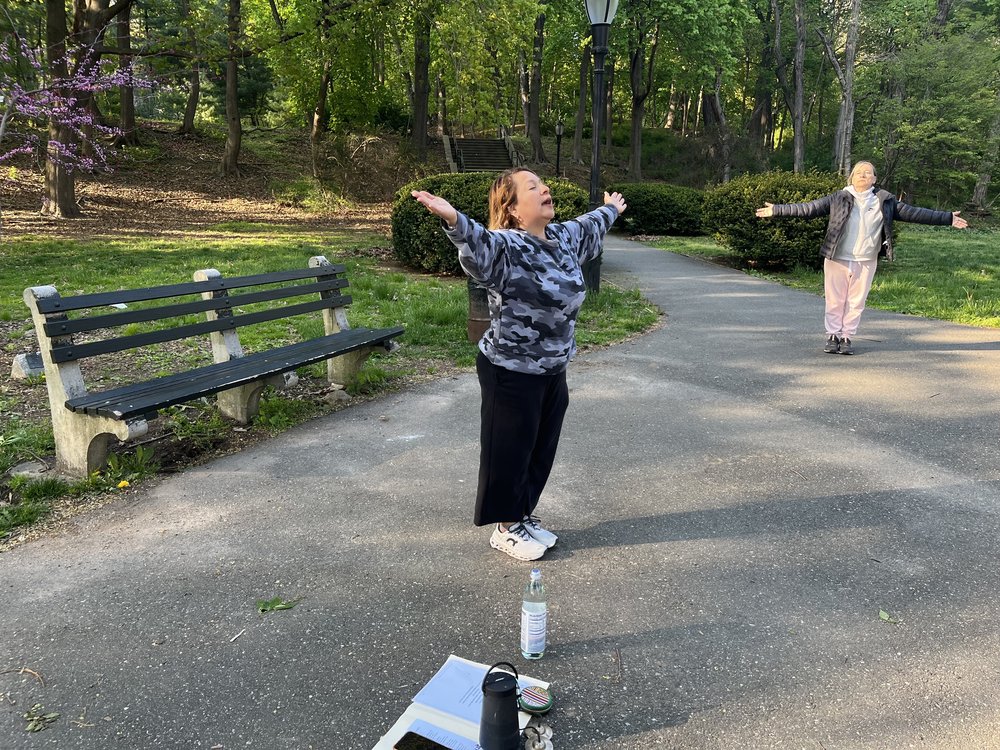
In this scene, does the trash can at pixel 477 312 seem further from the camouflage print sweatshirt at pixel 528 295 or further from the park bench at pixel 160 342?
the camouflage print sweatshirt at pixel 528 295

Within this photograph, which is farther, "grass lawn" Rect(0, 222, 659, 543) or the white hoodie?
the white hoodie

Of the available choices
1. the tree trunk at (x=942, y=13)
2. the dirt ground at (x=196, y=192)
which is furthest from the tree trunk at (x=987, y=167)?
the dirt ground at (x=196, y=192)

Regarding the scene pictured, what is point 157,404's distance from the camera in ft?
12.3

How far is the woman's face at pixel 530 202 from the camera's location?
2971 millimetres

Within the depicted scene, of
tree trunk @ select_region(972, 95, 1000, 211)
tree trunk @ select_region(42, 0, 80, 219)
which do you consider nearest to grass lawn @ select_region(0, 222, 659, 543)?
tree trunk @ select_region(42, 0, 80, 219)

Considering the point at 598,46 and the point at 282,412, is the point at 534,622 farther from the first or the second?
the point at 598,46

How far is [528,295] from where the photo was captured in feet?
9.67

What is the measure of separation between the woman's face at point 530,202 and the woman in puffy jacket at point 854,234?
4.72 m

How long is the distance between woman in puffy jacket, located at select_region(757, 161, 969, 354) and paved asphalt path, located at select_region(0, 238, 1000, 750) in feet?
6.70

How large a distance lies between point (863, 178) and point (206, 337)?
278 inches

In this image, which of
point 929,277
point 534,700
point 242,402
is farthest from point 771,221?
point 534,700

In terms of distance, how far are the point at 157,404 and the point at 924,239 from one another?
2287cm

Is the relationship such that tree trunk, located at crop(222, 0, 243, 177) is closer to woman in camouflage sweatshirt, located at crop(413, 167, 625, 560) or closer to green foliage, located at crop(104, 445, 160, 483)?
green foliage, located at crop(104, 445, 160, 483)

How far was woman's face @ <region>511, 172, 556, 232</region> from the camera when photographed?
2.97 metres
